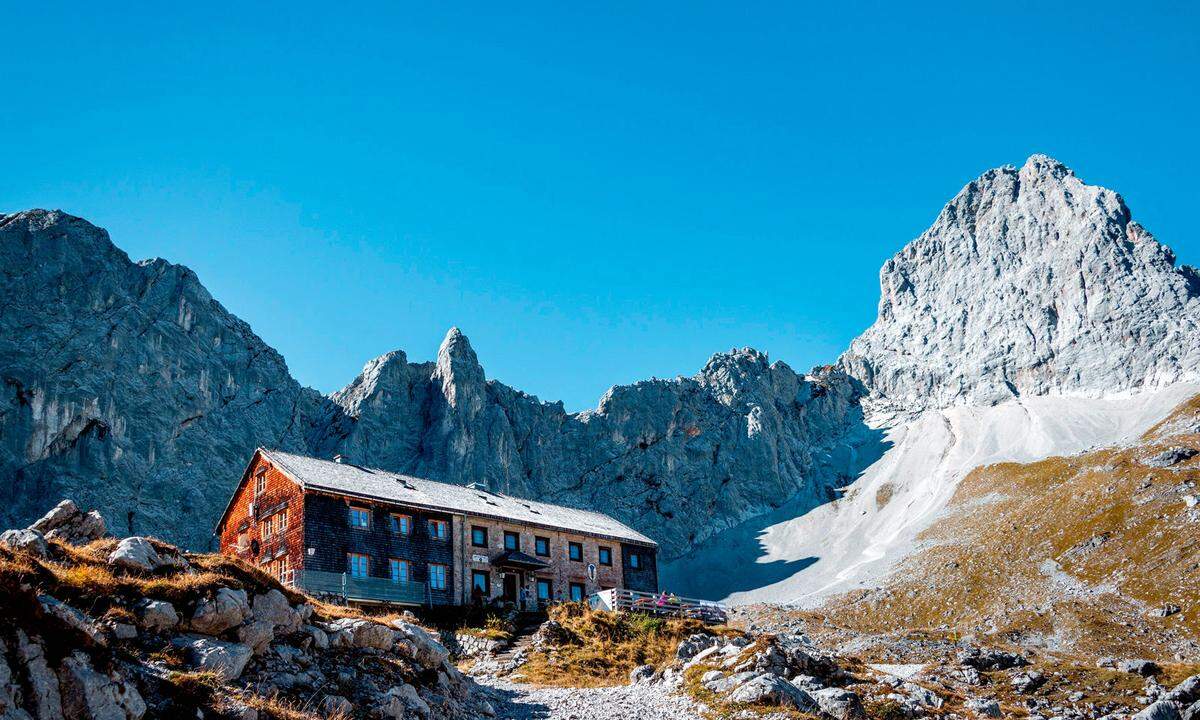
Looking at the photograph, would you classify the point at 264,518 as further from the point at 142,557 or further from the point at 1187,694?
the point at 1187,694

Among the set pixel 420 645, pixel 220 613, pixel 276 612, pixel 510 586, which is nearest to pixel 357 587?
pixel 510 586

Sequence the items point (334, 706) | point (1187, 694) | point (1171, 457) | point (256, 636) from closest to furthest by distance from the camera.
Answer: point (334, 706) < point (256, 636) < point (1187, 694) < point (1171, 457)

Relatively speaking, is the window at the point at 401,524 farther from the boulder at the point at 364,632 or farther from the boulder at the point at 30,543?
the boulder at the point at 30,543

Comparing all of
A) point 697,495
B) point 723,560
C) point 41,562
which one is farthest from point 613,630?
point 697,495

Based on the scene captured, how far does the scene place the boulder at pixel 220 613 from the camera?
23.3 m

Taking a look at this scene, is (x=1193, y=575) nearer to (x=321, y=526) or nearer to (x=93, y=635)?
(x=321, y=526)

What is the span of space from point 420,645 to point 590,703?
731 cm

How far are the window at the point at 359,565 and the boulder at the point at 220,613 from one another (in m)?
30.1

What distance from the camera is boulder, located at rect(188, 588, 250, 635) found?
23266 mm

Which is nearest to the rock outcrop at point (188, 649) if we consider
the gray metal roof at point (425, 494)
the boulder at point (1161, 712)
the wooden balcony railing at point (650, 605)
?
the wooden balcony railing at point (650, 605)

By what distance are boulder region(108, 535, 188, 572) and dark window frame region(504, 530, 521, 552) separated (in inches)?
1492

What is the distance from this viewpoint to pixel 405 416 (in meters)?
181

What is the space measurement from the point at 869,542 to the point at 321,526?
120 metres

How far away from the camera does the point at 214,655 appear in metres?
21.9
